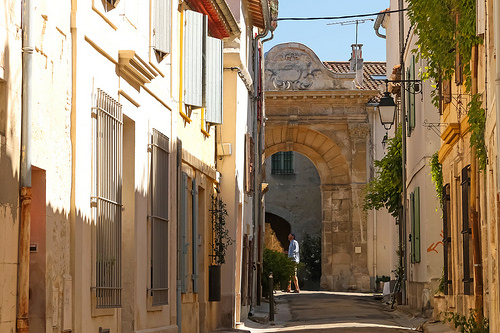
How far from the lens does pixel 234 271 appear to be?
17359mm

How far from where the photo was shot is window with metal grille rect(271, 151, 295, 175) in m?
44.6

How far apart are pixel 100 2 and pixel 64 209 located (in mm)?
2251

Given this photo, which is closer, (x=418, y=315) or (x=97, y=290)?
(x=97, y=290)

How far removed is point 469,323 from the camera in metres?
12.5

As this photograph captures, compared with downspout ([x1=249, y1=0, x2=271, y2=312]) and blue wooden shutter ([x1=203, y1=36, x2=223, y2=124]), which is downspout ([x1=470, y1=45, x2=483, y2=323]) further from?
downspout ([x1=249, y1=0, x2=271, y2=312])

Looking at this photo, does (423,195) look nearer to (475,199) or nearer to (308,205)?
(475,199)

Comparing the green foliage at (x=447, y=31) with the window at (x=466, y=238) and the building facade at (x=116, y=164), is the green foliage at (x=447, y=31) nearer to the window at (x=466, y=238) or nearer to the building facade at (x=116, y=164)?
the window at (x=466, y=238)

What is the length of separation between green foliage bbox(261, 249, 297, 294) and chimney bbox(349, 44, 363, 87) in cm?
1131

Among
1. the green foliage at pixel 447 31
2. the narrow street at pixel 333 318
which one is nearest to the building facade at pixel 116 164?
the narrow street at pixel 333 318

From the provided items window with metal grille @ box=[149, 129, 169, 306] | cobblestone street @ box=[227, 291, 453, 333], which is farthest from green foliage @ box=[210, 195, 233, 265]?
window with metal grille @ box=[149, 129, 169, 306]

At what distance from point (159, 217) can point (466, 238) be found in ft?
13.5

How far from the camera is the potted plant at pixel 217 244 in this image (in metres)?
15.6

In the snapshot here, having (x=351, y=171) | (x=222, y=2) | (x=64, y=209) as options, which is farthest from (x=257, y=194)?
(x=64, y=209)

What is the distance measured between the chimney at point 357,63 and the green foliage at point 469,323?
23499mm
